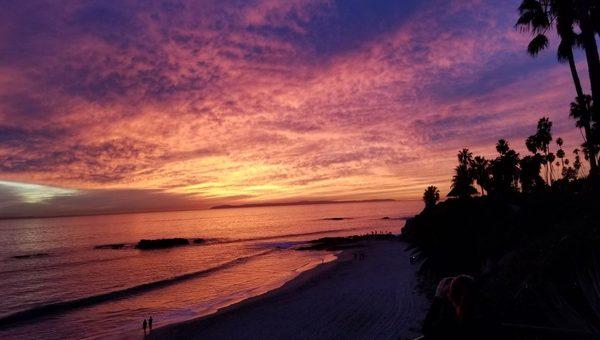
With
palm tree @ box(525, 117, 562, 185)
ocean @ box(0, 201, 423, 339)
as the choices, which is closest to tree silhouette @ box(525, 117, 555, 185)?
palm tree @ box(525, 117, 562, 185)

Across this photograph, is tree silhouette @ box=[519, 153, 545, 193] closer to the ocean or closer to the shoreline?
the ocean

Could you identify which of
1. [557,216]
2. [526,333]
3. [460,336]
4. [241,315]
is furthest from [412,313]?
[460,336]

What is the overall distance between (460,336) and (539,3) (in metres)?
24.6

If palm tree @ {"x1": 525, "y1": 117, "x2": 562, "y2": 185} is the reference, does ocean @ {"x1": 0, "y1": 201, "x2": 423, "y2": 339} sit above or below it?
below

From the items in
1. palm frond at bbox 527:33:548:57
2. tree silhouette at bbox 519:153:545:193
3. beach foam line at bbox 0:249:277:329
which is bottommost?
beach foam line at bbox 0:249:277:329

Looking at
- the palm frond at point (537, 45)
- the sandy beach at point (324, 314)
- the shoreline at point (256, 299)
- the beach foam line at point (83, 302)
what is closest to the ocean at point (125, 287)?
the beach foam line at point (83, 302)

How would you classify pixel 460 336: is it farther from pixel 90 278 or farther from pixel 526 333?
pixel 90 278

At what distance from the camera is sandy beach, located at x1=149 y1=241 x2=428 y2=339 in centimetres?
1978

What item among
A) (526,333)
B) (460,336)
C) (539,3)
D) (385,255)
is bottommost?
(385,255)

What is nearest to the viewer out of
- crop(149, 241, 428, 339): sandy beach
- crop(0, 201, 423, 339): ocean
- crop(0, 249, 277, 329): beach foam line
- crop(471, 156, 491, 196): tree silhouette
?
crop(149, 241, 428, 339): sandy beach

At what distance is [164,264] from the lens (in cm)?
5812

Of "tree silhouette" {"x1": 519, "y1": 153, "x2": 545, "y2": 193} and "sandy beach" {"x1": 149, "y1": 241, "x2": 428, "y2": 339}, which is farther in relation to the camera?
"tree silhouette" {"x1": 519, "y1": 153, "x2": 545, "y2": 193}

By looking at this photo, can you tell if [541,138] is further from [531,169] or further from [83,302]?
[83,302]

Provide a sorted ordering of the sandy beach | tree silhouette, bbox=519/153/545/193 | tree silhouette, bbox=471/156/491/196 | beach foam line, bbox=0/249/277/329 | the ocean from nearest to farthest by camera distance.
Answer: the sandy beach < the ocean < beach foam line, bbox=0/249/277/329 < tree silhouette, bbox=519/153/545/193 < tree silhouette, bbox=471/156/491/196
